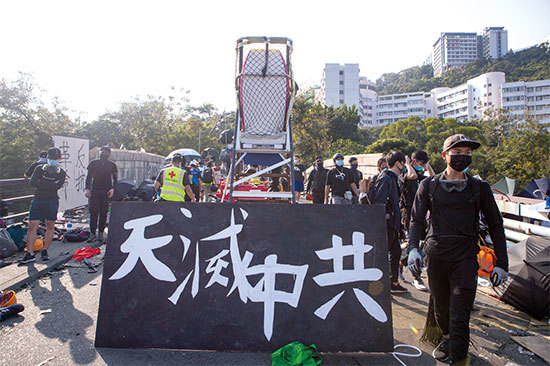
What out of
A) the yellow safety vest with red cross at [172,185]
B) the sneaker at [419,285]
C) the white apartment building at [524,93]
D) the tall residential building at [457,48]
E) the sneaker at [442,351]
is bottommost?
the sneaker at [419,285]

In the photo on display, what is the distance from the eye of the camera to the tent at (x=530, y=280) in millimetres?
3742

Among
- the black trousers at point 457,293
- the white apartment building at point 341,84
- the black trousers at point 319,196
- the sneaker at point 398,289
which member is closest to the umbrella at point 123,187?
the black trousers at point 319,196

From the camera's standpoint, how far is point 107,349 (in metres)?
2.90

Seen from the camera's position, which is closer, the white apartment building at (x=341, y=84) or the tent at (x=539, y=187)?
the tent at (x=539, y=187)

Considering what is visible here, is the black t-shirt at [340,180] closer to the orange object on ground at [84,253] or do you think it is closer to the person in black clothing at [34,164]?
the orange object on ground at [84,253]

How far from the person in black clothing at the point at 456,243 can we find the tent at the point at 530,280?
4.76 feet

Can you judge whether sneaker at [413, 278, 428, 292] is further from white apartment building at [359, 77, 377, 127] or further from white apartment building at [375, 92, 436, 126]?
white apartment building at [375, 92, 436, 126]

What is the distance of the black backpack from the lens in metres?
11.8

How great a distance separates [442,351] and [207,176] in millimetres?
9832

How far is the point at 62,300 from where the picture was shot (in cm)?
407

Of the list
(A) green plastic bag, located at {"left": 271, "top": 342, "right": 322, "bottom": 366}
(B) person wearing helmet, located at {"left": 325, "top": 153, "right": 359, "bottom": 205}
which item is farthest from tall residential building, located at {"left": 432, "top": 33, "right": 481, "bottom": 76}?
(A) green plastic bag, located at {"left": 271, "top": 342, "right": 322, "bottom": 366}

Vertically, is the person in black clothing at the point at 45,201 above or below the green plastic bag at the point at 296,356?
above

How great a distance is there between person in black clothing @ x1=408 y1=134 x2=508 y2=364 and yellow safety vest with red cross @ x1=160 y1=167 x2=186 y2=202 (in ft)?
13.0

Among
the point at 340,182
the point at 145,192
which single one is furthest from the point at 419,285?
the point at 145,192
